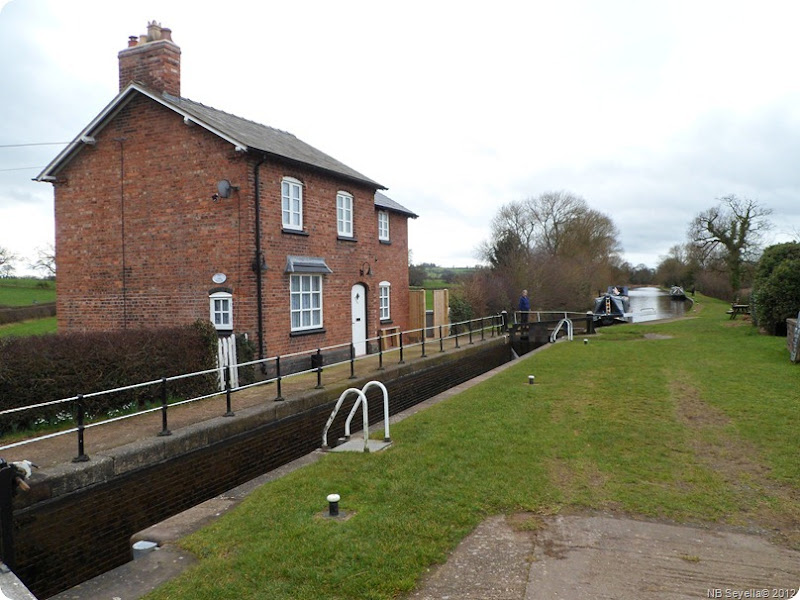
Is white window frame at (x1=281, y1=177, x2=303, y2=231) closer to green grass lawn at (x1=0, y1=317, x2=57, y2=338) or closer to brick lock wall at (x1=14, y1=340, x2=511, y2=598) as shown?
brick lock wall at (x1=14, y1=340, x2=511, y2=598)

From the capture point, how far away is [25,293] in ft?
135

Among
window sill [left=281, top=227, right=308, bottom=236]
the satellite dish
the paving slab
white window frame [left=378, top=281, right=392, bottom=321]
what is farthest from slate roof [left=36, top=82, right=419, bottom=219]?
the paving slab

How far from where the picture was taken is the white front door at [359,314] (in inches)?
653

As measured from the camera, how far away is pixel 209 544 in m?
4.73

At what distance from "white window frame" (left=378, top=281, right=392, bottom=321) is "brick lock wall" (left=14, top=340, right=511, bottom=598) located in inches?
311

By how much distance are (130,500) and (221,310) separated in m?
7.07

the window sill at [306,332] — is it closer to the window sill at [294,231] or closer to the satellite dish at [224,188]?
the window sill at [294,231]

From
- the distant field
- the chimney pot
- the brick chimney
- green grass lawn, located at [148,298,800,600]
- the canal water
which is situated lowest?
green grass lawn, located at [148,298,800,600]

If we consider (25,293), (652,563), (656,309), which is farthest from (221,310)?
(656,309)

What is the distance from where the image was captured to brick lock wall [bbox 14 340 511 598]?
5410 millimetres

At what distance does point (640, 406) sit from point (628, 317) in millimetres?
23339

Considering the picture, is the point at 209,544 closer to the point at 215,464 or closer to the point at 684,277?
the point at 215,464

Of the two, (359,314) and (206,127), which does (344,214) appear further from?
(206,127)

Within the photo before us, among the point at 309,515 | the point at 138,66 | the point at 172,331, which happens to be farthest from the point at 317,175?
the point at 309,515
